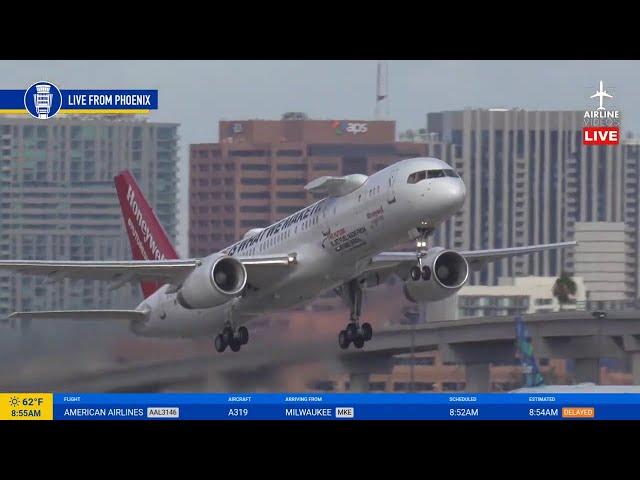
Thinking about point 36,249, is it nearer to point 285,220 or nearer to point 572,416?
point 285,220

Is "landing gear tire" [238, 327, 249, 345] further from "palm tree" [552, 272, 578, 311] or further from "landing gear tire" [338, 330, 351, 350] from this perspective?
"palm tree" [552, 272, 578, 311]

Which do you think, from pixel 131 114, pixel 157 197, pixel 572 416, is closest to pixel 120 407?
pixel 131 114

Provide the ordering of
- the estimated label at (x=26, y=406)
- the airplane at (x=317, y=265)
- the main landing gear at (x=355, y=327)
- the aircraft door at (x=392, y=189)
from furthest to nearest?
the main landing gear at (x=355, y=327) < the aircraft door at (x=392, y=189) < the airplane at (x=317, y=265) < the estimated label at (x=26, y=406)

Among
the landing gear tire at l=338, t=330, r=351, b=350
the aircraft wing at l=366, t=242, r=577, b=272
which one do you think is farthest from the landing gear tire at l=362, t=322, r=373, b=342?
the aircraft wing at l=366, t=242, r=577, b=272

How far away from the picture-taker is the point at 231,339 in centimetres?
4109

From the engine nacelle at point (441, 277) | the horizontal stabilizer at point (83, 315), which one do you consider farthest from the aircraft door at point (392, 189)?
the horizontal stabilizer at point (83, 315)

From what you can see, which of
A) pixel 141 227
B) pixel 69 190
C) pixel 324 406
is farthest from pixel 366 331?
pixel 324 406

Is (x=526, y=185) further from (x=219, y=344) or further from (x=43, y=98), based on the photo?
(x=43, y=98)

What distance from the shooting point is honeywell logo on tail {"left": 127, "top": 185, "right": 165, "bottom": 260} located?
4659 cm

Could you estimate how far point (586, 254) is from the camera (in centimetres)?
4806

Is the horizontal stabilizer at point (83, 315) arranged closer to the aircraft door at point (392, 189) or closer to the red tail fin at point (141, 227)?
the red tail fin at point (141, 227)

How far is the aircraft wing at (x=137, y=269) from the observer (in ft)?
131

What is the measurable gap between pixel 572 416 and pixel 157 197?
19.0m

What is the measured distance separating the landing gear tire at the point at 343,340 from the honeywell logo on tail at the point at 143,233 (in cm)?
734
